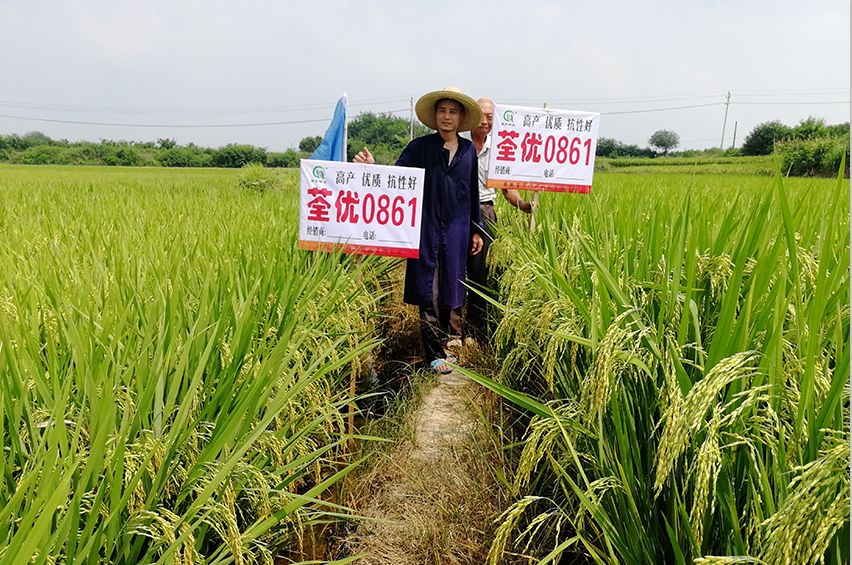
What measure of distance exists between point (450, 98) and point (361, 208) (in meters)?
0.76

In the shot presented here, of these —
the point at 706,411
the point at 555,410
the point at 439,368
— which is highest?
the point at 706,411

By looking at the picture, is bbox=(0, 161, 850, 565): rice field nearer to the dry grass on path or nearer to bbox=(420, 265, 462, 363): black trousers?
the dry grass on path

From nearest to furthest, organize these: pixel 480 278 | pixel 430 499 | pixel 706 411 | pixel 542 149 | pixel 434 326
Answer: pixel 706 411 < pixel 430 499 < pixel 434 326 < pixel 542 149 < pixel 480 278

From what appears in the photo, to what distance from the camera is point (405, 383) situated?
2.96m

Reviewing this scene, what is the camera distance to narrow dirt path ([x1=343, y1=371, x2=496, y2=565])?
1.64 meters

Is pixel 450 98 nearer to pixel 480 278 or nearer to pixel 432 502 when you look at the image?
pixel 480 278

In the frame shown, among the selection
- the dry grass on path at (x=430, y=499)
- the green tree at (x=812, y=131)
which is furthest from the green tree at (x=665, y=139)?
the dry grass on path at (x=430, y=499)

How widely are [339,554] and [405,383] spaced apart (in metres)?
1.32

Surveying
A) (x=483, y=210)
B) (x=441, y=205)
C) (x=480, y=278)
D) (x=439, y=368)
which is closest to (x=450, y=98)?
(x=441, y=205)

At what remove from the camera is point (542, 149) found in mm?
3260

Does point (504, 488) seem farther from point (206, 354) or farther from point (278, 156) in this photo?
point (278, 156)

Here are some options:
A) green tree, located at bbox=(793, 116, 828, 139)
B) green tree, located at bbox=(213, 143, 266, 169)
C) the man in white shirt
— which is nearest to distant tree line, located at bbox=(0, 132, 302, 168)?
green tree, located at bbox=(213, 143, 266, 169)

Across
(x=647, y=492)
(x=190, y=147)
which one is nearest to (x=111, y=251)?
(x=647, y=492)

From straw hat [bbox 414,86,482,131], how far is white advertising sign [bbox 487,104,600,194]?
22 centimetres
